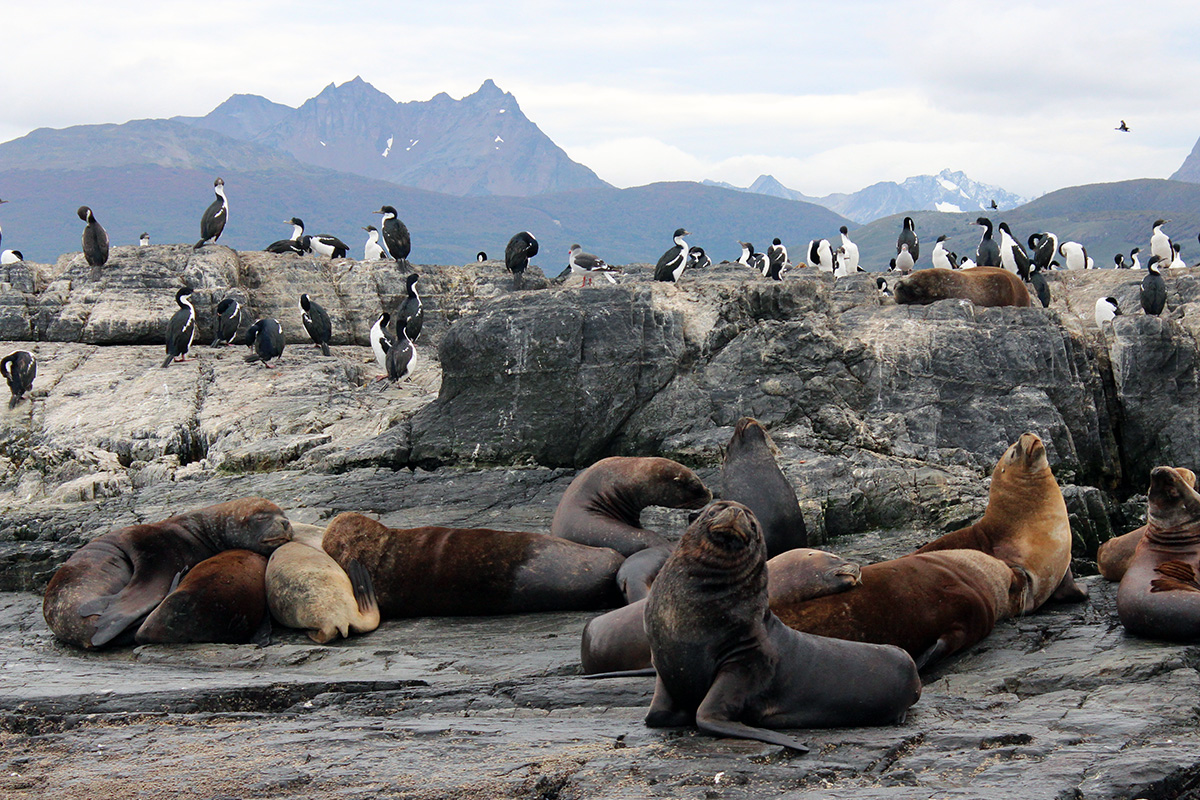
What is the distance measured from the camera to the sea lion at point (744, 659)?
4.23 metres

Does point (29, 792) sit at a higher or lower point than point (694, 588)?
lower

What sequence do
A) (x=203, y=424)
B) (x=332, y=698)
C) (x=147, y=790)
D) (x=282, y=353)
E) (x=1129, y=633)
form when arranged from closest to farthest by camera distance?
(x=147, y=790) < (x=332, y=698) < (x=1129, y=633) < (x=203, y=424) < (x=282, y=353)

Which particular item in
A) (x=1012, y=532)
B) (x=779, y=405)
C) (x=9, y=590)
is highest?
(x=779, y=405)

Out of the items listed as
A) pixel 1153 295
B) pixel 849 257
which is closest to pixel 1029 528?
pixel 1153 295

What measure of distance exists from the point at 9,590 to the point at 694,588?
21.3ft

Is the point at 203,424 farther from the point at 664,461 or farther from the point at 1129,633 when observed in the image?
the point at 1129,633

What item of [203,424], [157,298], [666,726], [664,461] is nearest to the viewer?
[666,726]

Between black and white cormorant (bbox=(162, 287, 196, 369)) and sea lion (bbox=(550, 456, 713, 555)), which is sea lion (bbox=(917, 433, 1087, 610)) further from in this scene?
black and white cormorant (bbox=(162, 287, 196, 369))

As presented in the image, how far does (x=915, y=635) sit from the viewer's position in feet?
17.1

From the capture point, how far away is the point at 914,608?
17.2 feet

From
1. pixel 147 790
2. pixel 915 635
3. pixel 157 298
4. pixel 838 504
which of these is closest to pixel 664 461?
pixel 838 504

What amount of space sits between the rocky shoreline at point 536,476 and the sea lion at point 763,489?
31.3 inches

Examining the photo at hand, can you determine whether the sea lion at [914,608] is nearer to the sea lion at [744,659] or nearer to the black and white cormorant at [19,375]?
the sea lion at [744,659]

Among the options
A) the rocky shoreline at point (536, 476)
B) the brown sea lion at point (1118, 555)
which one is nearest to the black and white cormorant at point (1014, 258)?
the rocky shoreline at point (536, 476)
